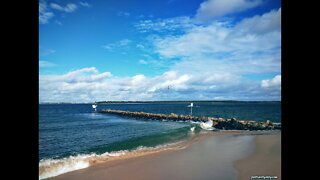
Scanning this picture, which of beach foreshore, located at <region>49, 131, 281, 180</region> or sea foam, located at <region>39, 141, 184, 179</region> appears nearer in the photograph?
beach foreshore, located at <region>49, 131, 281, 180</region>

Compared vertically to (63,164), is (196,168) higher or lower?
higher

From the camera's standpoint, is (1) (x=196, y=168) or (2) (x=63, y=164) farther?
(2) (x=63, y=164)

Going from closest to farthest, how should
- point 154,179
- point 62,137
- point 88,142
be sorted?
point 154,179, point 88,142, point 62,137

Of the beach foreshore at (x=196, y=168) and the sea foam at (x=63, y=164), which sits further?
the sea foam at (x=63, y=164)

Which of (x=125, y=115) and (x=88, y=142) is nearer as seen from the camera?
(x=88, y=142)

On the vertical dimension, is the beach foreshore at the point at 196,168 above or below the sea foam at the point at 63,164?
above

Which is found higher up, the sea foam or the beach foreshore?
the beach foreshore
